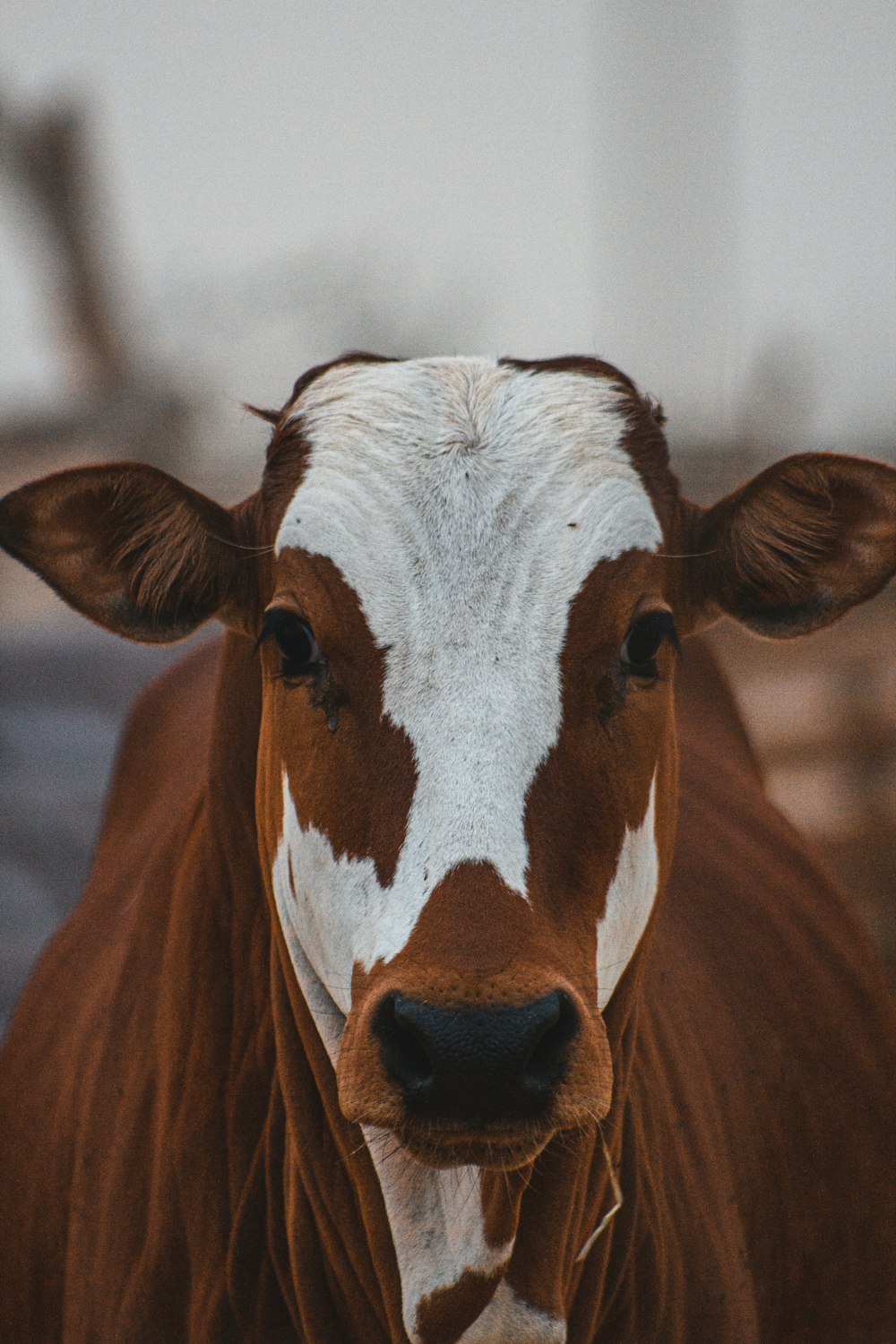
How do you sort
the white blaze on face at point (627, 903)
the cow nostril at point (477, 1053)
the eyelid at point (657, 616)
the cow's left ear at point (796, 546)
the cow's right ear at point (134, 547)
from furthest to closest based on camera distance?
the cow's left ear at point (796, 546) → the cow's right ear at point (134, 547) → the eyelid at point (657, 616) → the white blaze on face at point (627, 903) → the cow nostril at point (477, 1053)

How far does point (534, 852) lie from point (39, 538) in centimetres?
105

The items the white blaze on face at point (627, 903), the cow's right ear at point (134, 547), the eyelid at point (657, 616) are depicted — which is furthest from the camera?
the cow's right ear at point (134, 547)

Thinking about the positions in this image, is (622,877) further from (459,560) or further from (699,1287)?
(699,1287)

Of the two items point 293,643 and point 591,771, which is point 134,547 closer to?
point 293,643

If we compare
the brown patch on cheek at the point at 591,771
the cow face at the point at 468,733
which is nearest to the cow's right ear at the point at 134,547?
the cow face at the point at 468,733

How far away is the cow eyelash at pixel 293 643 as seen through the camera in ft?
7.79

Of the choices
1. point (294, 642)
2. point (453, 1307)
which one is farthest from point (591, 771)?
point (453, 1307)

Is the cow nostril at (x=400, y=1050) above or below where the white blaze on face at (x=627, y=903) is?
above

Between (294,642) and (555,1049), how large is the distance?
2.62ft

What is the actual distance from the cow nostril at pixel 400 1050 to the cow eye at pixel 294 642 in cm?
62

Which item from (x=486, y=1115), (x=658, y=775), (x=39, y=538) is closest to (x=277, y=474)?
(x=39, y=538)

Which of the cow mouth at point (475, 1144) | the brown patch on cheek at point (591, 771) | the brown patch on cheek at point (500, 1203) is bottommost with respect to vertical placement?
the brown patch on cheek at point (500, 1203)

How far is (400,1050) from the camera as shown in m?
1.97

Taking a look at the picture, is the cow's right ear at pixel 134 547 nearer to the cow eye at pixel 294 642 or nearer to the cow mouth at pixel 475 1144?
the cow eye at pixel 294 642
